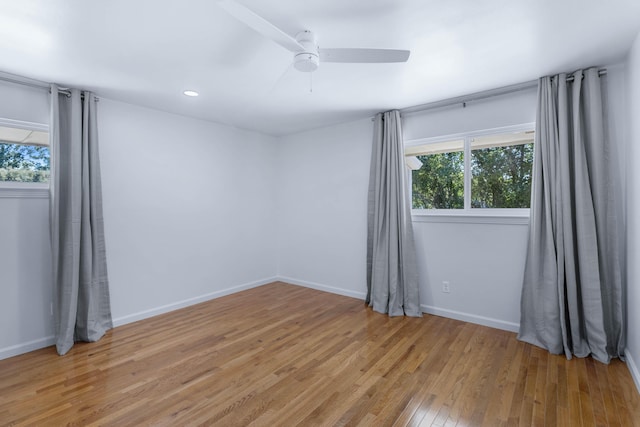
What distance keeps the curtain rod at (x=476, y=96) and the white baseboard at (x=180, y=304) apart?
326 centimetres

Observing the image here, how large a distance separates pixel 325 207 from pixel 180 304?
231cm

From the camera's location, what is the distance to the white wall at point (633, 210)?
220cm

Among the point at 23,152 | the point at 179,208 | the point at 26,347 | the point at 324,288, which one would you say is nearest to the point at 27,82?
the point at 23,152

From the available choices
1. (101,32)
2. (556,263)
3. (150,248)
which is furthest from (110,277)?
(556,263)

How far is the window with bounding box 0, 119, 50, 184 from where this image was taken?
2.74 metres

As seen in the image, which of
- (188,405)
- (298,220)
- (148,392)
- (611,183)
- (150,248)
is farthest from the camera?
(298,220)

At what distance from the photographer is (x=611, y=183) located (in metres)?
2.54

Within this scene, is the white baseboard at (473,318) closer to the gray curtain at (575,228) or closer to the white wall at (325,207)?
the gray curtain at (575,228)

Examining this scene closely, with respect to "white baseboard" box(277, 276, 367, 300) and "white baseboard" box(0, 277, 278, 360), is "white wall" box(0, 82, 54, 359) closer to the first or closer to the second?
"white baseboard" box(0, 277, 278, 360)

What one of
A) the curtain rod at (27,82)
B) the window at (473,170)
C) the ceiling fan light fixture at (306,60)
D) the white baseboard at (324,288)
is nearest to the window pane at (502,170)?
the window at (473,170)

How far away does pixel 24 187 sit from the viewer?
278cm

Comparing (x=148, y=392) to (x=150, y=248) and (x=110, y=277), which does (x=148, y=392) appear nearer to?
(x=110, y=277)

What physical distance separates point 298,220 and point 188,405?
320 centimetres

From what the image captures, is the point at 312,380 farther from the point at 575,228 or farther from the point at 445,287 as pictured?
the point at 575,228
